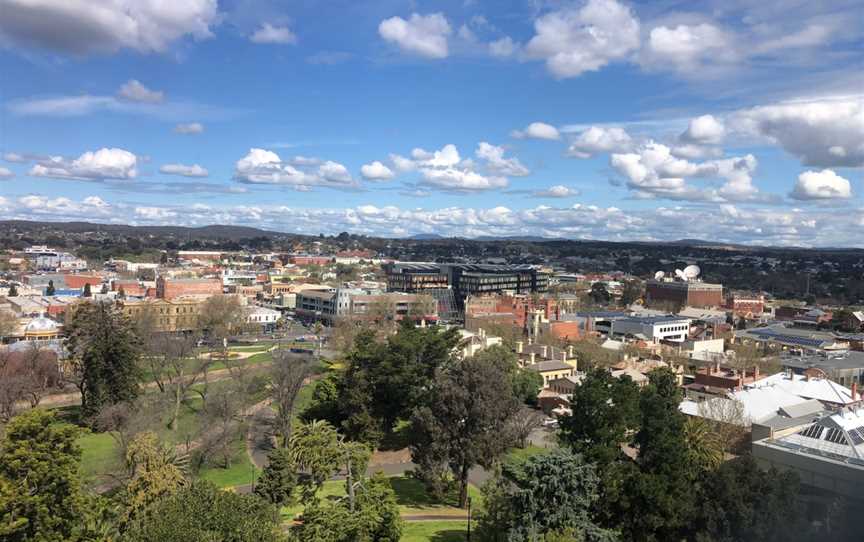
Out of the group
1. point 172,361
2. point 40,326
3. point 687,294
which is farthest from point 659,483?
point 687,294

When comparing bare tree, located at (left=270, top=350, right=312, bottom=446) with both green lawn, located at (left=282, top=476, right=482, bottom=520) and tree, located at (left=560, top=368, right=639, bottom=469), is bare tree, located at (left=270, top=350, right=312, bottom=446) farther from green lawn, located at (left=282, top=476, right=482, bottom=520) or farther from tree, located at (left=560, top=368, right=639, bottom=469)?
tree, located at (left=560, top=368, right=639, bottom=469)

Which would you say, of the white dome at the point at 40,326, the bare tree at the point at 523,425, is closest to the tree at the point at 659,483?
the bare tree at the point at 523,425

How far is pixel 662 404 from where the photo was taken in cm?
1828

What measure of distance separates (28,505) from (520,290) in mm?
91613

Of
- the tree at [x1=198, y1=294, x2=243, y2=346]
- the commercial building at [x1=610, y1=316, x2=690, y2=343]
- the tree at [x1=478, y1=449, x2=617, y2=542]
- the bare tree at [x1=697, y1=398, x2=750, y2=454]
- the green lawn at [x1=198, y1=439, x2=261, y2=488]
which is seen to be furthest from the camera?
the commercial building at [x1=610, y1=316, x2=690, y2=343]

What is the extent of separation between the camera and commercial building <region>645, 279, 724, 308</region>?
90688mm

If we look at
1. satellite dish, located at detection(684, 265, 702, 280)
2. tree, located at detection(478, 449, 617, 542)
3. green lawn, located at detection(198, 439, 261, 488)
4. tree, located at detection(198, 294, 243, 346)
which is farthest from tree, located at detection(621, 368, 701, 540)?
satellite dish, located at detection(684, 265, 702, 280)

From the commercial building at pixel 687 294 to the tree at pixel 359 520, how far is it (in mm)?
76564

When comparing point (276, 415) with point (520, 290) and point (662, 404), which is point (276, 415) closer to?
point (662, 404)

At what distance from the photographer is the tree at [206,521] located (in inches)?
532

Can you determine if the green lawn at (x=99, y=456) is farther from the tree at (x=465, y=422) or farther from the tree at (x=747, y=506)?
the tree at (x=747, y=506)

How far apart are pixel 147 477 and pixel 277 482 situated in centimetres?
379

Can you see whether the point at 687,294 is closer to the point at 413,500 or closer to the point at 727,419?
the point at 727,419

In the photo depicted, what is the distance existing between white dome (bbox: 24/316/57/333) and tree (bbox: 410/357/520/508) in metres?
42.7
